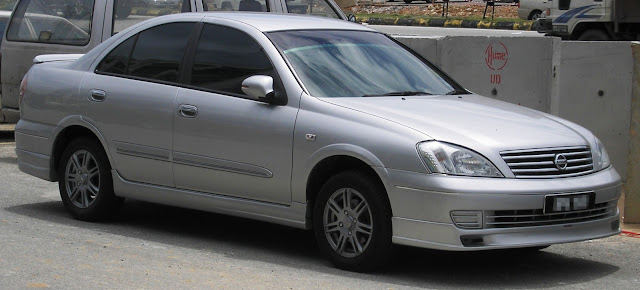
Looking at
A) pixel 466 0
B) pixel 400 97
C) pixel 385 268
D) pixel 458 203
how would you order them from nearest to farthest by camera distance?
pixel 458 203, pixel 385 268, pixel 400 97, pixel 466 0

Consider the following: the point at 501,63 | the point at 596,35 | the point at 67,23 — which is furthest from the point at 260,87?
the point at 596,35

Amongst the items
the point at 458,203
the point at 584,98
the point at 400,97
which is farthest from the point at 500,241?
the point at 584,98

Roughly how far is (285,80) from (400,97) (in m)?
0.74

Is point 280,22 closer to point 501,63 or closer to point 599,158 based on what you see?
point 599,158

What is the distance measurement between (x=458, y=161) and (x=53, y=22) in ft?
23.2

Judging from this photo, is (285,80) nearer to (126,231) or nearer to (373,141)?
(373,141)

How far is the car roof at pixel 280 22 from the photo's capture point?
305 inches

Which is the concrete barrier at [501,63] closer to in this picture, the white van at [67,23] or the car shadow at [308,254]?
the white van at [67,23]

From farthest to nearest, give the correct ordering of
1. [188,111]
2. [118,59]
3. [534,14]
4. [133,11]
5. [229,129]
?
[534,14], [133,11], [118,59], [188,111], [229,129]

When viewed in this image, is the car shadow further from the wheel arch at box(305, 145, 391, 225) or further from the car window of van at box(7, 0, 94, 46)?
the car window of van at box(7, 0, 94, 46)

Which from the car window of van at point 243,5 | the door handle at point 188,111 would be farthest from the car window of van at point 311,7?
the door handle at point 188,111

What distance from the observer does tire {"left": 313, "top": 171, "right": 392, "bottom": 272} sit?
6.57 meters

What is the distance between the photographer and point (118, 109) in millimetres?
8055

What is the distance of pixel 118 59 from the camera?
8375mm
